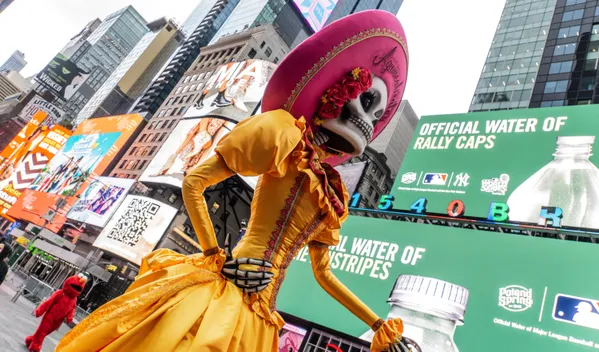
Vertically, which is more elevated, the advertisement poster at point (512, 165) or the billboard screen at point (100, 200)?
the advertisement poster at point (512, 165)

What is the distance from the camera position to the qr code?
84.4ft

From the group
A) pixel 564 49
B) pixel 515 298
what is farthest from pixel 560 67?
pixel 515 298

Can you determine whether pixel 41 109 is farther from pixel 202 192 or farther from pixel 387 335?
pixel 387 335

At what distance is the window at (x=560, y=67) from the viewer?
28833mm

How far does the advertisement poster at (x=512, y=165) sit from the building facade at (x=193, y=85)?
1373 inches

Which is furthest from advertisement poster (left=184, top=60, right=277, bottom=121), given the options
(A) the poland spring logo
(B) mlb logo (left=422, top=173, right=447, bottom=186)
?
(A) the poland spring logo

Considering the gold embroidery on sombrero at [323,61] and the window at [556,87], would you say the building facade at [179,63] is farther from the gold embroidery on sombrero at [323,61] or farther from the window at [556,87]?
the gold embroidery on sombrero at [323,61]

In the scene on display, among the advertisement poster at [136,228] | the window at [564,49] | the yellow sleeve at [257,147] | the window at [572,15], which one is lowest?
the yellow sleeve at [257,147]

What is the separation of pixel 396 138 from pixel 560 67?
20561 mm

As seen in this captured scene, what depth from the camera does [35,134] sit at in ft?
169

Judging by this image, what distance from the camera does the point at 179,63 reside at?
6775 centimetres

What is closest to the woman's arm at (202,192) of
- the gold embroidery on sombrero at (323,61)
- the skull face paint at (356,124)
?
the gold embroidery on sombrero at (323,61)

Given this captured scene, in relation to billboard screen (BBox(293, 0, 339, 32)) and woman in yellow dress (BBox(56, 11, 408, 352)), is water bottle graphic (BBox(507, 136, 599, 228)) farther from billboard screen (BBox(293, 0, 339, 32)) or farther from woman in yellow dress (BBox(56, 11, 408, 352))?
billboard screen (BBox(293, 0, 339, 32))

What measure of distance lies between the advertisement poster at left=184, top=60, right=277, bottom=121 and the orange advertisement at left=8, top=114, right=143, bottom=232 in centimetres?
1324
